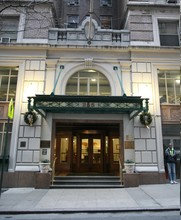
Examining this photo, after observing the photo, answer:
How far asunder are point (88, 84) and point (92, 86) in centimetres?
30

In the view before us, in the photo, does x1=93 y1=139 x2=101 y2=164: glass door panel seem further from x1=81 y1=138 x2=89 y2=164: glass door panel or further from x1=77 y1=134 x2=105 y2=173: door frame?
x1=81 y1=138 x2=89 y2=164: glass door panel

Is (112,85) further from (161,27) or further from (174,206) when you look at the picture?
(174,206)

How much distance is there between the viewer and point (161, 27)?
13.8 metres

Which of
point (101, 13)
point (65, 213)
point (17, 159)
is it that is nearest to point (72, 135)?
point (17, 159)

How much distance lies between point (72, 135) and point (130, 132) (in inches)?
198

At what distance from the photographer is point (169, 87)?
12.9 metres

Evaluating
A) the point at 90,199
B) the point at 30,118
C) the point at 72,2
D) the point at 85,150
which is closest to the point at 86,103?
the point at 30,118

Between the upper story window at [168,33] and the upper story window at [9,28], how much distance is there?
1005cm

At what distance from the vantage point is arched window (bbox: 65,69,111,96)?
12.8m

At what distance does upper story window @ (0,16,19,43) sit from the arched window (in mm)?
4938

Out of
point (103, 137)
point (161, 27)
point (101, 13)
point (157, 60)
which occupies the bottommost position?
point (103, 137)

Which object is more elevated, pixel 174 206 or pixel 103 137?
pixel 103 137

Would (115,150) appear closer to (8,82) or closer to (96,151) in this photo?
(96,151)

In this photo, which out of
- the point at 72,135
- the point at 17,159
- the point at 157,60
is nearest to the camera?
the point at 17,159
